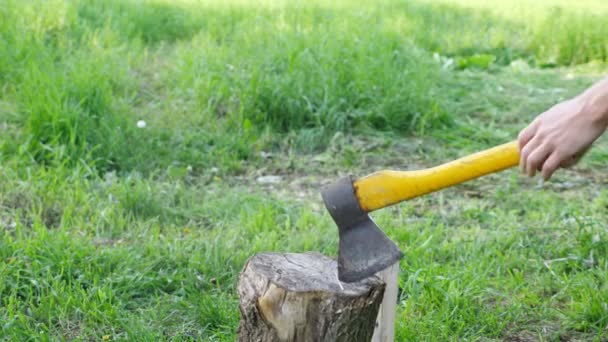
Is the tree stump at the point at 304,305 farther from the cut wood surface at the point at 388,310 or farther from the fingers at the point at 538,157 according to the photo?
the fingers at the point at 538,157

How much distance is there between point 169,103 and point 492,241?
262cm

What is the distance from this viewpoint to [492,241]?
12.7 ft

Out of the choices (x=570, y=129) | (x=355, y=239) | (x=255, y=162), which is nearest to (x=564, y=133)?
(x=570, y=129)

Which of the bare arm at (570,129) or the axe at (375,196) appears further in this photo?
the axe at (375,196)

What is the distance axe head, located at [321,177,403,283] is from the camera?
241 cm

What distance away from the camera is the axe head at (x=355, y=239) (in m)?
2.41

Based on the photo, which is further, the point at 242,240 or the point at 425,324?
the point at 242,240

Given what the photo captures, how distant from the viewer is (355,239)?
2449 millimetres

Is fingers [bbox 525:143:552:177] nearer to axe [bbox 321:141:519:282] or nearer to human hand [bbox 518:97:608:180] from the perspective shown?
human hand [bbox 518:97:608:180]

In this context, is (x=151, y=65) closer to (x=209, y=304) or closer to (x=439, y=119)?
(x=439, y=119)

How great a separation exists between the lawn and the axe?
727 mm

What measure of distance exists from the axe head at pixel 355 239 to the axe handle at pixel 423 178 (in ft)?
0.11

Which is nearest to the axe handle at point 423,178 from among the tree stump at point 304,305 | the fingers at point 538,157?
the fingers at point 538,157

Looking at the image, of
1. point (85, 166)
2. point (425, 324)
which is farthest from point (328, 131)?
point (425, 324)
